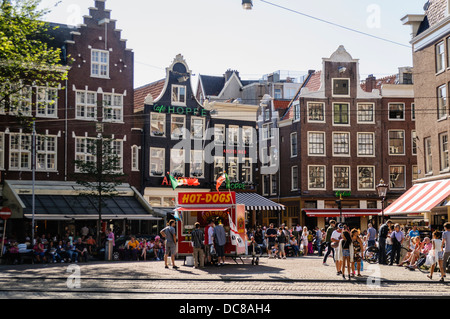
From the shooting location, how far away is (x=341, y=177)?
52.6 m

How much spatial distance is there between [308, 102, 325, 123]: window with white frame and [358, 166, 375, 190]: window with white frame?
17.0 ft

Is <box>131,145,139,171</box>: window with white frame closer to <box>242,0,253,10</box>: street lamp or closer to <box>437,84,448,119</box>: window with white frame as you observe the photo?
<box>437,84,448,119</box>: window with white frame

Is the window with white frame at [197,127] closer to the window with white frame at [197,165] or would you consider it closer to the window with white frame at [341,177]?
the window with white frame at [197,165]

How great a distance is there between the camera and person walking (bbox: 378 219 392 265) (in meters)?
26.0

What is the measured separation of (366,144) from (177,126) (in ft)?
52.6

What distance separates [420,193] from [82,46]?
77.3 ft

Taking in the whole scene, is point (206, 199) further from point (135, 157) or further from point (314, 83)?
point (314, 83)

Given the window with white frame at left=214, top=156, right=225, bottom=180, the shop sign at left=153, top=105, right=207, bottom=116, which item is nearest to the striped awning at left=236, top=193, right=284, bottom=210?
the window with white frame at left=214, top=156, right=225, bottom=180

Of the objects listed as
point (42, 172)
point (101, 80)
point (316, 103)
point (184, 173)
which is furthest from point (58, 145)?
point (316, 103)

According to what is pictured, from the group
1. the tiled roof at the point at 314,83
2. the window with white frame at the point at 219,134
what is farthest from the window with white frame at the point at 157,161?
the tiled roof at the point at 314,83

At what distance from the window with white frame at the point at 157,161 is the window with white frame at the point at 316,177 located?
12.6 m

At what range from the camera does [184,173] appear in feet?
156

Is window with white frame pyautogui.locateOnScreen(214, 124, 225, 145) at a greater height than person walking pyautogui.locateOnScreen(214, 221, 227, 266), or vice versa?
window with white frame pyautogui.locateOnScreen(214, 124, 225, 145)

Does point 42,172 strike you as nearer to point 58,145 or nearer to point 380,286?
point 58,145
